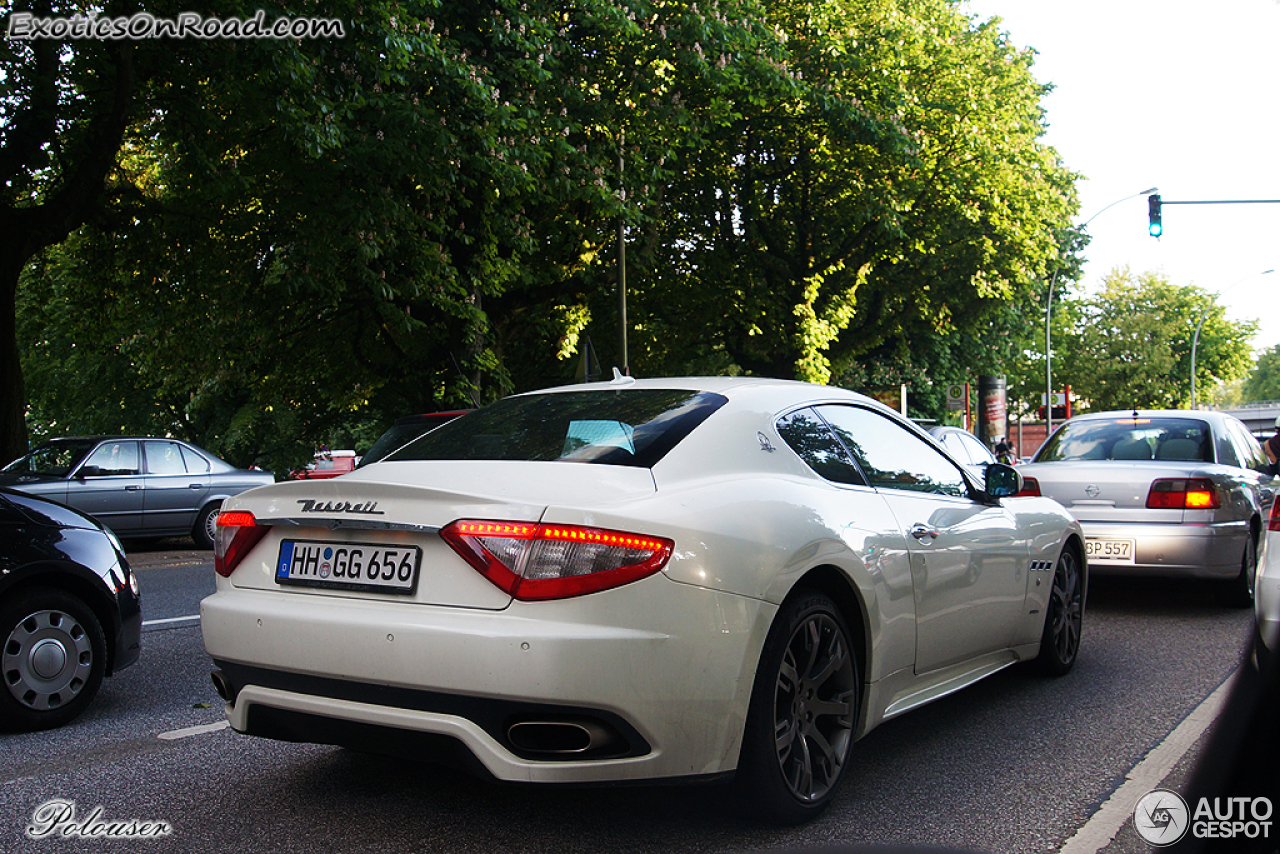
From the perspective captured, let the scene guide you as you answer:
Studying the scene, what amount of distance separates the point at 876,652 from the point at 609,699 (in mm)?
1272

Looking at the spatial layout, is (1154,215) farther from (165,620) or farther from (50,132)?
(165,620)

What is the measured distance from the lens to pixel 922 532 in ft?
14.5

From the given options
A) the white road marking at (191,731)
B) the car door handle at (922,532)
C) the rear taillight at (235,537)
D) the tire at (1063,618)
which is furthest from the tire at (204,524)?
the car door handle at (922,532)

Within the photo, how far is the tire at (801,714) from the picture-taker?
341 centimetres

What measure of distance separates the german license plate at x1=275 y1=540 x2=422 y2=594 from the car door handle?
1.98 m

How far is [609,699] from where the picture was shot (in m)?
3.05

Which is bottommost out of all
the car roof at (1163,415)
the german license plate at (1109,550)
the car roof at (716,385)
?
the german license plate at (1109,550)

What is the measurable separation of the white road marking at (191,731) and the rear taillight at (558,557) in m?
2.26

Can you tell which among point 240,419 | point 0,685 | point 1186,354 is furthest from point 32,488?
point 1186,354

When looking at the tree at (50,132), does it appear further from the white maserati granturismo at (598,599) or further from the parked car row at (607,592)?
the white maserati granturismo at (598,599)

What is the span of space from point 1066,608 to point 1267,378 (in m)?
138

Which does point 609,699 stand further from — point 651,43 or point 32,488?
point 651,43

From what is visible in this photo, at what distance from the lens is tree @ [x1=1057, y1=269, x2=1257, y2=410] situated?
6078 centimetres

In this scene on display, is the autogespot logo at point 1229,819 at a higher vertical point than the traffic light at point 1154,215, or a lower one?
lower
